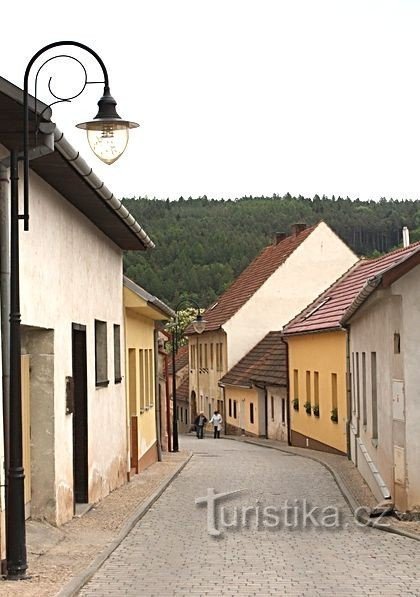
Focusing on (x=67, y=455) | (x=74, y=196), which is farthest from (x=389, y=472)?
(x=74, y=196)

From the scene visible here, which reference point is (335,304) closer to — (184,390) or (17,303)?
(17,303)

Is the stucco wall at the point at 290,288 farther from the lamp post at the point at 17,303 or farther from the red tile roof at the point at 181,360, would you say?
the lamp post at the point at 17,303

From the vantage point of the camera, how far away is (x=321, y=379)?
29.3 m

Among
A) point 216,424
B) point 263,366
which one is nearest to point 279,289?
point 216,424

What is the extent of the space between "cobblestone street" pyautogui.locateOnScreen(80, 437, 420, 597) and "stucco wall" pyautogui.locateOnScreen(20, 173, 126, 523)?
3.83 feet

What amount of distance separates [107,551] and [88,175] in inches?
167

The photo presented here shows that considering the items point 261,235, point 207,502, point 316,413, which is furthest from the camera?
point 261,235

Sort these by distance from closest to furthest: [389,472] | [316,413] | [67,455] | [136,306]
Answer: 1. [67,455]
2. [389,472]
3. [136,306]
4. [316,413]

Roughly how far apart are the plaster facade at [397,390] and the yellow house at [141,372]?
524 centimetres

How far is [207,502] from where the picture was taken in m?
17.2

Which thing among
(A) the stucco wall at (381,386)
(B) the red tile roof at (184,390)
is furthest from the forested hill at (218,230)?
(A) the stucco wall at (381,386)

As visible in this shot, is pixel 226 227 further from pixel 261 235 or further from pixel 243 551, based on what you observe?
pixel 243 551

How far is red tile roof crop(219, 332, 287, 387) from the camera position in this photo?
134ft

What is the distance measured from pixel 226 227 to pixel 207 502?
306 feet
